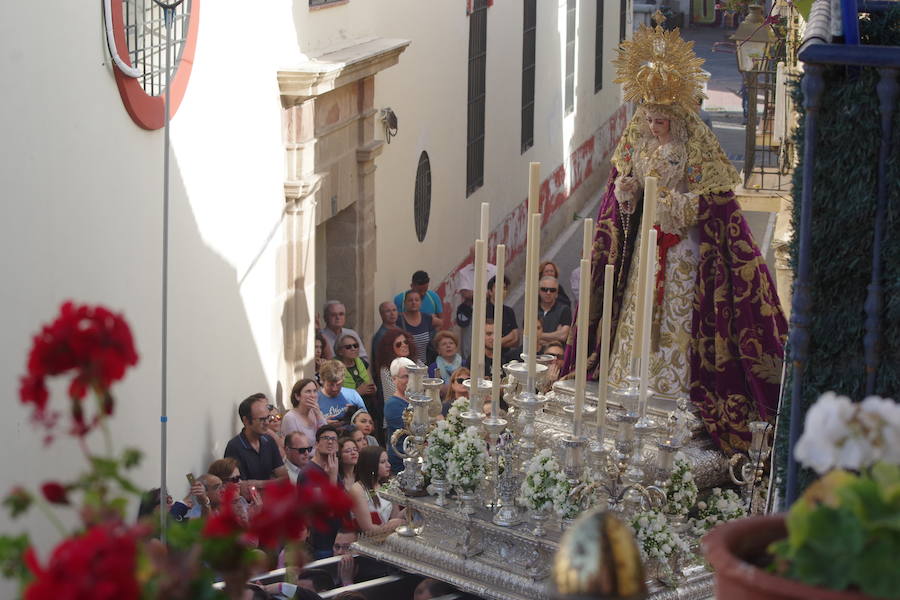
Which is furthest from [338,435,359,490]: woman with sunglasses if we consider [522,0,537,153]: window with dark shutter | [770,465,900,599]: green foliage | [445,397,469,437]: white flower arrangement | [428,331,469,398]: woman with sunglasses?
[522,0,537,153]: window with dark shutter

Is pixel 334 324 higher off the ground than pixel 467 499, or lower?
lower

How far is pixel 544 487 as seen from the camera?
4648 mm

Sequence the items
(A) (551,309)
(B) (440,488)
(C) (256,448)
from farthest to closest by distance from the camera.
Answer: (A) (551,309), (C) (256,448), (B) (440,488)

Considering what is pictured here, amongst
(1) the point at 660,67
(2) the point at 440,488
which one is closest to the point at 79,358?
(2) the point at 440,488

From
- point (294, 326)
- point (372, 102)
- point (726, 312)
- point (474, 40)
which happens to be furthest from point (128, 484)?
point (474, 40)

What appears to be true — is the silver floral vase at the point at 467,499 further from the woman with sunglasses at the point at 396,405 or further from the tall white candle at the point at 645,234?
the woman with sunglasses at the point at 396,405

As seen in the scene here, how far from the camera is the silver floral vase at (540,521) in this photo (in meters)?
4.66

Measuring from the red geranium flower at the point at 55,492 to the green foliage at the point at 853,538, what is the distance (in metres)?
0.93

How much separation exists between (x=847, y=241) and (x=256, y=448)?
4.48 m

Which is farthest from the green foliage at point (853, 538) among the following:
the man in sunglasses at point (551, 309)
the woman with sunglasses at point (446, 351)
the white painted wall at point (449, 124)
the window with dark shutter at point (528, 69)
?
the window with dark shutter at point (528, 69)

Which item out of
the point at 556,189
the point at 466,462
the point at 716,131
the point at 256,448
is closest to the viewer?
the point at 466,462

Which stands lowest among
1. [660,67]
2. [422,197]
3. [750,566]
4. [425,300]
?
[425,300]

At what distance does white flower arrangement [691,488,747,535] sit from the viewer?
5.12 meters

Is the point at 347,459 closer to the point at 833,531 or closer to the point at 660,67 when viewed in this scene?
the point at 660,67
